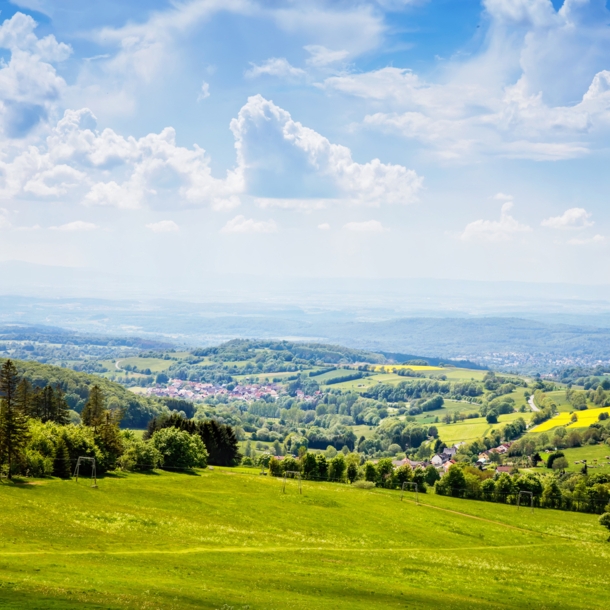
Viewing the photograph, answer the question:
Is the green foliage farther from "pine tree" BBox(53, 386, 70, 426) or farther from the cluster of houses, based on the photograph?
the cluster of houses

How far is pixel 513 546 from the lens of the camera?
63.8 meters

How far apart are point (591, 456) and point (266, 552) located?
Answer: 138 meters

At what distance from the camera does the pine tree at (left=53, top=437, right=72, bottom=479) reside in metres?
68.2

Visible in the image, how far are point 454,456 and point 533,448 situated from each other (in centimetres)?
2140

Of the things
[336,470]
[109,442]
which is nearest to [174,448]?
[109,442]

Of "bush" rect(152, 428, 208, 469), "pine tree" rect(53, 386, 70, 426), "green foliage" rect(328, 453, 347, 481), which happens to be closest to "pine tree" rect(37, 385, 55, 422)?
"pine tree" rect(53, 386, 70, 426)

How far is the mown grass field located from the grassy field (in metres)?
75.9

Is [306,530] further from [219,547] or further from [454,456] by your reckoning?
[454,456]

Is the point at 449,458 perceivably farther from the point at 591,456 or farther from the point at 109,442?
the point at 109,442

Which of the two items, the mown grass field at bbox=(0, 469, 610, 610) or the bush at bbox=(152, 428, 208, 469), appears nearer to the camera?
the mown grass field at bbox=(0, 469, 610, 610)

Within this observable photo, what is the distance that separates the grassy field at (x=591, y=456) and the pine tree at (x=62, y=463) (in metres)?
115

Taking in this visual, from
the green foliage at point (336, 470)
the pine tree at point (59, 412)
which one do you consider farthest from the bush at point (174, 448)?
the green foliage at point (336, 470)

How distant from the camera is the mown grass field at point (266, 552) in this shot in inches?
1293

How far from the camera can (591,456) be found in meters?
163
